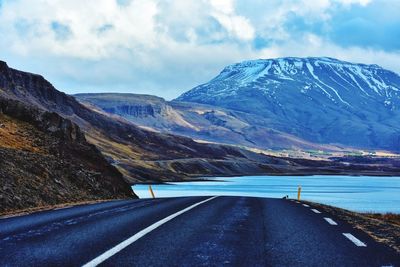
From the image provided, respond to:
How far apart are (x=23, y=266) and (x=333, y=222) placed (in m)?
10.6

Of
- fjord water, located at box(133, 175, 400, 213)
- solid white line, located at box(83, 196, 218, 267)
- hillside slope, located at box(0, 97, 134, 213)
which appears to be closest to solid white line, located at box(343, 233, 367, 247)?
solid white line, located at box(83, 196, 218, 267)

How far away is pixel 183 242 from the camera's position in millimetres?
11695

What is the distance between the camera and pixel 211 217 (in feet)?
57.1

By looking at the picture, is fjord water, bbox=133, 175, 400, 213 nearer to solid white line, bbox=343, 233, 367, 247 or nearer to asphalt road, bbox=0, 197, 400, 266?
asphalt road, bbox=0, 197, 400, 266

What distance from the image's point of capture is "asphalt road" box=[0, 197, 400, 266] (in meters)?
9.61

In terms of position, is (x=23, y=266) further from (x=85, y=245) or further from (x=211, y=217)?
(x=211, y=217)

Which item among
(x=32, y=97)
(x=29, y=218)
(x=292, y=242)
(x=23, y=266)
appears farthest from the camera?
(x=32, y=97)

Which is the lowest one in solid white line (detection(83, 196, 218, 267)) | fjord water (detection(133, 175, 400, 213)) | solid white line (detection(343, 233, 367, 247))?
fjord water (detection(133, 175, 400, 213))

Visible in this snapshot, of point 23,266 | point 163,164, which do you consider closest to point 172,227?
point 23,266

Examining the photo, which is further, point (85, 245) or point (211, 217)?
point (211, 217)

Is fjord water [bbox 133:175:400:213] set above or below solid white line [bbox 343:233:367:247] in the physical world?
below

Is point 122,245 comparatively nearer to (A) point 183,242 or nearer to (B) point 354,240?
(A) point 183,242

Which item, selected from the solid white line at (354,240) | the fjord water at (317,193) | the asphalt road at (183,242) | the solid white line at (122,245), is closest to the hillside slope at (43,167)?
the asphalt road at (183,242)

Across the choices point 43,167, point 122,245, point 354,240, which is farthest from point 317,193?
point 122,245
